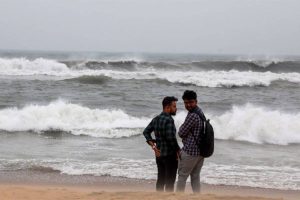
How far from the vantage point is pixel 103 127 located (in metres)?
13.6

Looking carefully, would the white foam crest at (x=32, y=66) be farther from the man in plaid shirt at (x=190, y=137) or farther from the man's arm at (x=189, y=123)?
the man's arm at (x=189, y=123)

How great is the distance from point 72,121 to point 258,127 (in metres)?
5.43

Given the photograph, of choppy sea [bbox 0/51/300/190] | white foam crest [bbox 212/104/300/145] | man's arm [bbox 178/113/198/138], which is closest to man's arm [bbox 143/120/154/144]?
man's arm [bbox 178/113/198/138]

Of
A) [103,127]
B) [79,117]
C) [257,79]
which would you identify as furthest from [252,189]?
[257,79]

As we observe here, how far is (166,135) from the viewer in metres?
5.60

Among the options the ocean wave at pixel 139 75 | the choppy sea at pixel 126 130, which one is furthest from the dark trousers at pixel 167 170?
the ocean wave at pixel 139 75

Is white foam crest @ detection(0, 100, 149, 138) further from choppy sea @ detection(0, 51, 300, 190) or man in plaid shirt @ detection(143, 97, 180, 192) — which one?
man in plaid shirt @ detection(143, 97, 180, 192)

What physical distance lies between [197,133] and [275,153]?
239 inches

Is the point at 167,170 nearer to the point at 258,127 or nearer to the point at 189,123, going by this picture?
the point at 189,123

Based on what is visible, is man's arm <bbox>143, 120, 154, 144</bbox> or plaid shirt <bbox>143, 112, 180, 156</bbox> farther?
man's arm <bbox>143, 120, 154, 144</bbox>

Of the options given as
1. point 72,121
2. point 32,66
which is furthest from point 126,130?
point 32,66

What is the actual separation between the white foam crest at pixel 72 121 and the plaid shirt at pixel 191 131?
7.06 meters

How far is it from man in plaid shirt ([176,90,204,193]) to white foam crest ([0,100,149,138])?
687 centimetres

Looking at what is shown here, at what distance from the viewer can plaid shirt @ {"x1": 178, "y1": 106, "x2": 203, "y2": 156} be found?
5215 mm
